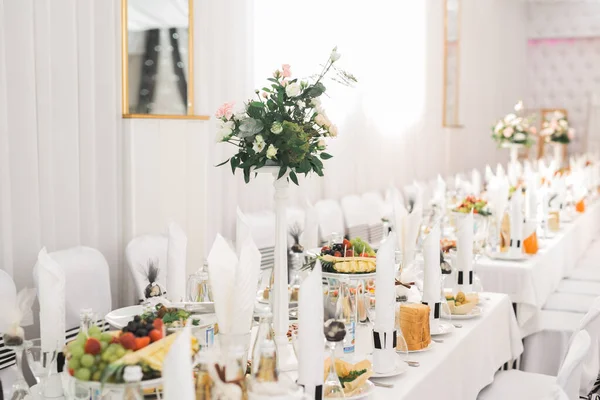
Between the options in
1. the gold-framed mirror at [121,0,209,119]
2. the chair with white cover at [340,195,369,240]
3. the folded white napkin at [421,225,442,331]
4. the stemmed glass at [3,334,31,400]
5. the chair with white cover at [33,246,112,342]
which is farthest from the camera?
the chair with white cover at [340,195,369,240]

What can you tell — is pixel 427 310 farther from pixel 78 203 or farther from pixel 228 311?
pixel 78 203

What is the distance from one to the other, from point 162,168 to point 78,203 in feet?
1.57

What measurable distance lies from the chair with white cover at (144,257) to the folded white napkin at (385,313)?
1205 mm

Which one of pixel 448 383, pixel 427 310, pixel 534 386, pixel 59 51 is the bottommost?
pixel 534 386

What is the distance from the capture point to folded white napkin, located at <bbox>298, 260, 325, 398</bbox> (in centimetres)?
171

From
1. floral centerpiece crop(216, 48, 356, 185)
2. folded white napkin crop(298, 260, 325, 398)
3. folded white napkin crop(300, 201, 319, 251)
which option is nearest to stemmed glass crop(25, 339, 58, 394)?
folded white napkin crop(298, 260, 325, 398)

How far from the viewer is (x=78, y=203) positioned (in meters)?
3.35

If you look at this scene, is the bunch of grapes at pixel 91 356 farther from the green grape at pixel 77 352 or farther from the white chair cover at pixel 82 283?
the white chair cover at pixel 82 283

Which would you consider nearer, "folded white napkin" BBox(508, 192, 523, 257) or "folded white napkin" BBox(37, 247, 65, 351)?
"folded white napkin" BBox(37, 247, 65, 351)

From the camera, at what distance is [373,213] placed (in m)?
5.84

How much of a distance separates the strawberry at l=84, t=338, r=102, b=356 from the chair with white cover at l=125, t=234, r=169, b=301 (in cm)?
155

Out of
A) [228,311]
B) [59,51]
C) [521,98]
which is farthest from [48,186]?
[521,98]

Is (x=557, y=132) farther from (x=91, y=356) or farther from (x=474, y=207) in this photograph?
(x=91, y=356)

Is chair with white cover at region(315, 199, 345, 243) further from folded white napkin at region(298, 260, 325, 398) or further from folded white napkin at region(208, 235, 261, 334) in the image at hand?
folded white napkin at region(298, 260, 325, 398)
